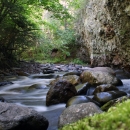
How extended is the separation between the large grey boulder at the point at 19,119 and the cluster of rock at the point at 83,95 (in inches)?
12.0

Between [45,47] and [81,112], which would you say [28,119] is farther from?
[45,47]

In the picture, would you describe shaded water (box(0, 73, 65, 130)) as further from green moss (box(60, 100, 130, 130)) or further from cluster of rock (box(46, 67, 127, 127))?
green moss (box(60, 100, 130, 130))

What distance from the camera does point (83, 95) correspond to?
4434 millimetres

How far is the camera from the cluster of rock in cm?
288

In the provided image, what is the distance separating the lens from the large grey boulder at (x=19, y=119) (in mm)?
2658

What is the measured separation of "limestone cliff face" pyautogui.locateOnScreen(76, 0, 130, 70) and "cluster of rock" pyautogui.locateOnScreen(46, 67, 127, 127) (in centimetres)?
245

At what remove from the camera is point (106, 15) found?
9.48 metres

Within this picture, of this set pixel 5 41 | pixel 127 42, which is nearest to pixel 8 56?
pixel 5 41

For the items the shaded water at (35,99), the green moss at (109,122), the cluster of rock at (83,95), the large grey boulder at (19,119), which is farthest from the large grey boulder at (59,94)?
the green moss at (109,122)

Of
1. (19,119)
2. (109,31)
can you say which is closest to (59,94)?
(19,119)

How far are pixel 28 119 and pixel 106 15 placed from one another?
7640 millimetres

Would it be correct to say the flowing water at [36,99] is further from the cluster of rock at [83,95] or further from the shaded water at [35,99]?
the cluster of rock at [83,95]

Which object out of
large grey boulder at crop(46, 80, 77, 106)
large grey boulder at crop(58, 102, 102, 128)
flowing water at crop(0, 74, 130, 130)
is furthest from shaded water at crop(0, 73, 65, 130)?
large grey boulder at crop(58, 102, 102, 128)

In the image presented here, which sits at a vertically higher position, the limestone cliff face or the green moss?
the limestone cliff face
